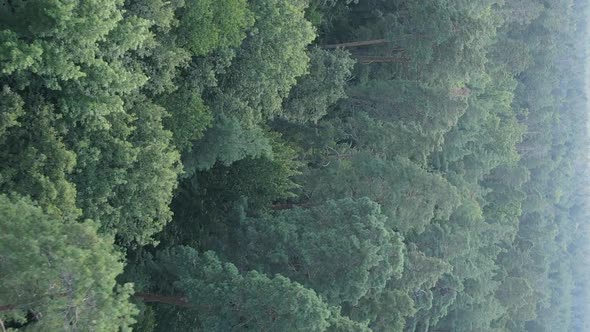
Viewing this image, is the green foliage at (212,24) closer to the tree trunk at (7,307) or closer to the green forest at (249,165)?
the green forest at (249,165)

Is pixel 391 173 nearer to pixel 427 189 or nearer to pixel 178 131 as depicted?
pixel 427 189

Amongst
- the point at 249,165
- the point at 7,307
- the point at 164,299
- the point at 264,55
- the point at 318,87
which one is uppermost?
the point at 264,55

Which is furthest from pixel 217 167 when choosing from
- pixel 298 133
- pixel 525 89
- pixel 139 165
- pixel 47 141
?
pixel 525 89

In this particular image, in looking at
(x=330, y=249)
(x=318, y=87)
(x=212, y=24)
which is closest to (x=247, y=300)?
(x=330, y=249)

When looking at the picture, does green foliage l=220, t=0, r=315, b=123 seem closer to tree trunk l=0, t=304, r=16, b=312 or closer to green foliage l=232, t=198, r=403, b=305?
green foliage l=232, t=198, r=403, b=305

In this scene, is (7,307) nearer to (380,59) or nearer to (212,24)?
(212,24)

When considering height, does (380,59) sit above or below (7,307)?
above

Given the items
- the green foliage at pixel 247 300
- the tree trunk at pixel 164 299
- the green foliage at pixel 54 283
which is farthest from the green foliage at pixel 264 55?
the green foliage at pixel 54 283
